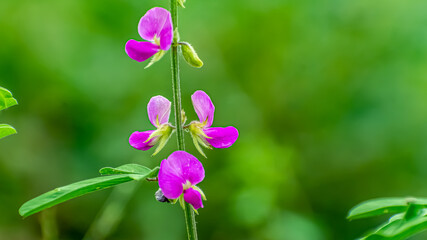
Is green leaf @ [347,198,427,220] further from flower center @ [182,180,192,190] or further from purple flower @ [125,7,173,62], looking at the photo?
purple flower @ [125,7,173,62]

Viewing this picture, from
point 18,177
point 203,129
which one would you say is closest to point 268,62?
point 18,177

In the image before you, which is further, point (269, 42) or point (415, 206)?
point (269, 42)

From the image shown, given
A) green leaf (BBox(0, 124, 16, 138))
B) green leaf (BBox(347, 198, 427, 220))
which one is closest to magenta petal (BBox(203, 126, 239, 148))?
green leaf (BBox(347, 198, 427, 220))

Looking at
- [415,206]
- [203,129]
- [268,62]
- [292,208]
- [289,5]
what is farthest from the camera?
[289,5]

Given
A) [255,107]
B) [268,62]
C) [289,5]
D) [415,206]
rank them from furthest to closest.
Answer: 1. [289,5]
2. [268,62]
3. [255,107]
4. [415,206]

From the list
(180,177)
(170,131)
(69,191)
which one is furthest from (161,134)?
(69,191)

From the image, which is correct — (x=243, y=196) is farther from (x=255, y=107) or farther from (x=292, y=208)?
(x=255, y=107)
